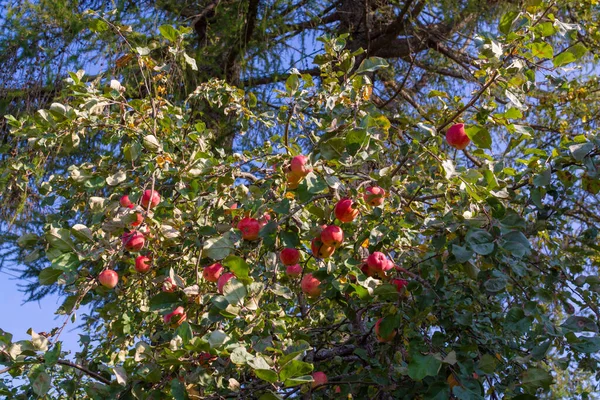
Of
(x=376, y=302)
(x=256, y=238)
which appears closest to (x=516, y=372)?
(x=376, y=302)

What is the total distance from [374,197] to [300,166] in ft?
1.21

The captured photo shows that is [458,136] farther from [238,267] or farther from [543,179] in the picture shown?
[238,267]

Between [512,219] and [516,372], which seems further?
[516,372]

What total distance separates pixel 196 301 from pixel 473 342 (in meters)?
0.98

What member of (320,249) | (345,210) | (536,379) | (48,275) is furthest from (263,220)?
(536,379)

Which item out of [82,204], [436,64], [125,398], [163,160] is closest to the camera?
[125,398]

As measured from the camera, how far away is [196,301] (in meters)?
1.83

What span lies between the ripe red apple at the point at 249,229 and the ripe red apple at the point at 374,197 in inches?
14.9

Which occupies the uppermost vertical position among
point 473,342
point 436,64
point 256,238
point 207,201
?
point 436,64

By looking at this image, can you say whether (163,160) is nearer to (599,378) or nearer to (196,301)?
(196,301)

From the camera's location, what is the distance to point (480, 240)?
148 cm

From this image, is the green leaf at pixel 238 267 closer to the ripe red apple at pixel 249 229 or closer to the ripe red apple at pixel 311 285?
the ripe red apple at pixel 249 229

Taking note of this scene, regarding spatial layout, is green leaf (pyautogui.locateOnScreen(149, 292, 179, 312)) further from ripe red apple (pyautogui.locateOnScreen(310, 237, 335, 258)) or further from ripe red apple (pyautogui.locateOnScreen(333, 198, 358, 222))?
ripe red apple (pyautogui.locateOnScreen(333, 198, 358, 222))

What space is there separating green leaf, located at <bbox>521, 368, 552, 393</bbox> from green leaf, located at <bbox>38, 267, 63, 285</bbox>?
4.51 ft
